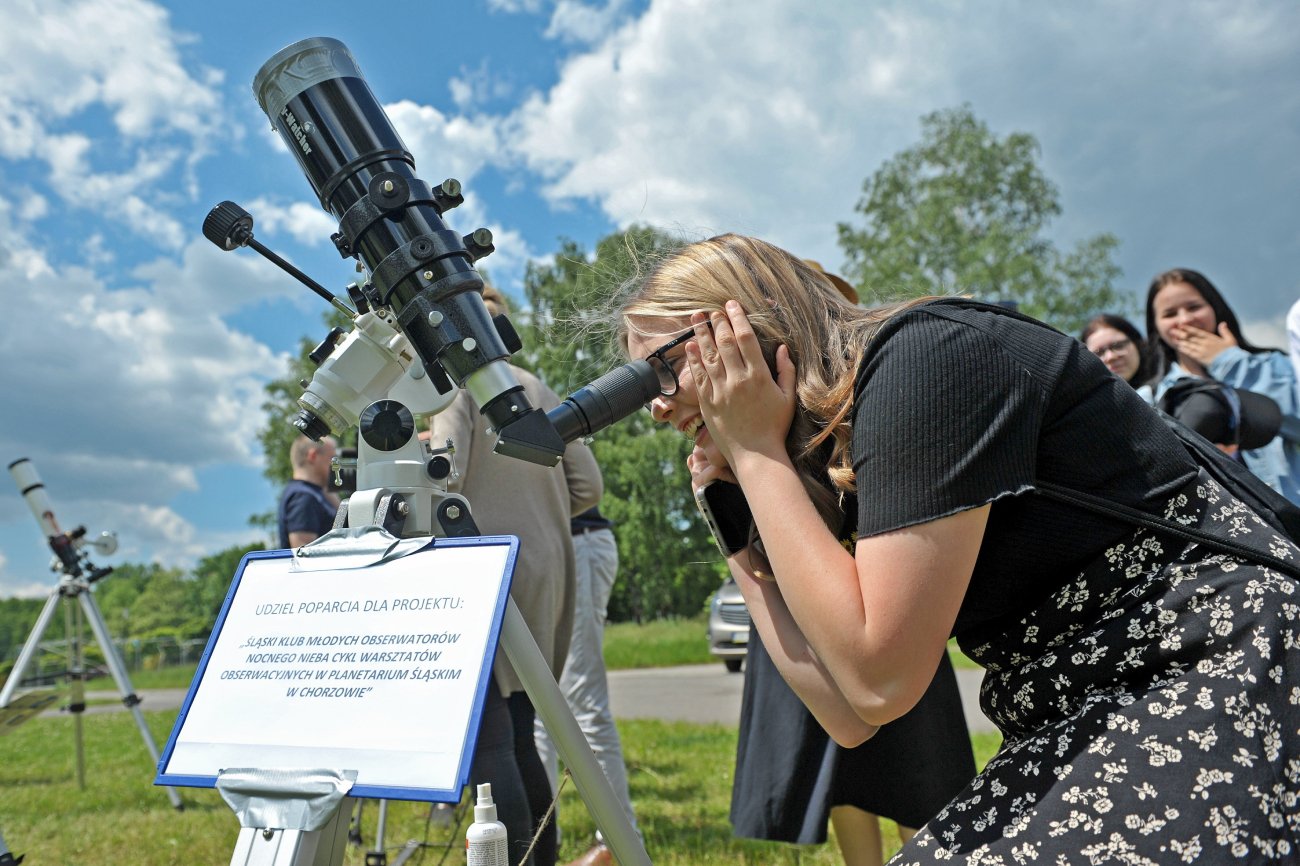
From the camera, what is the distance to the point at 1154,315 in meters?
3.94

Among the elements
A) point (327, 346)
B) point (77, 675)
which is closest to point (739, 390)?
point (327, 346)

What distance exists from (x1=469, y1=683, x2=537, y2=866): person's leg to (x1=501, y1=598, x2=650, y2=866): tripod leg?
1135mm

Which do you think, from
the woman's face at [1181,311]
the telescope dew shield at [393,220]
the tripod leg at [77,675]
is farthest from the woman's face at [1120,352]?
the tripod leg at [77,675]

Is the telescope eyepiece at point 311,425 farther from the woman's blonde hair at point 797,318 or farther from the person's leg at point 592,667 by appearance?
the person's leg at point 592,667

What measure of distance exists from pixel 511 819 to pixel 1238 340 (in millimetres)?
3147

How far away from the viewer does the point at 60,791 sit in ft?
19.2

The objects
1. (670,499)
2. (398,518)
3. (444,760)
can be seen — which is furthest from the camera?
(670,499)

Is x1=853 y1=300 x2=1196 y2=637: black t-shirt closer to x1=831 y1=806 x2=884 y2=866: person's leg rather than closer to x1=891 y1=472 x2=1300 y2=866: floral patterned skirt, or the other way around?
x1=891 y1=472 x2=1300 y2=866: floral patterned skirt

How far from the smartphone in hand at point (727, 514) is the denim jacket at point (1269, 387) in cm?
230

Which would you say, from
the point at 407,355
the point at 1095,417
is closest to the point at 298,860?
the point at 407,355

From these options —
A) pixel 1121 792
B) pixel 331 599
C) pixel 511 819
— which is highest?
pixel 331 599

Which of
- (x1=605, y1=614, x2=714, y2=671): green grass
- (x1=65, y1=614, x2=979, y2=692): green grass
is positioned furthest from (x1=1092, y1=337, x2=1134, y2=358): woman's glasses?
(x1=605, y1=614, x2=714, y2=671): green grass

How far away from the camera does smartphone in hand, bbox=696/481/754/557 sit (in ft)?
5.82

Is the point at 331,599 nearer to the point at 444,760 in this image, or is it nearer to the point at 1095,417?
the point at 444,760
